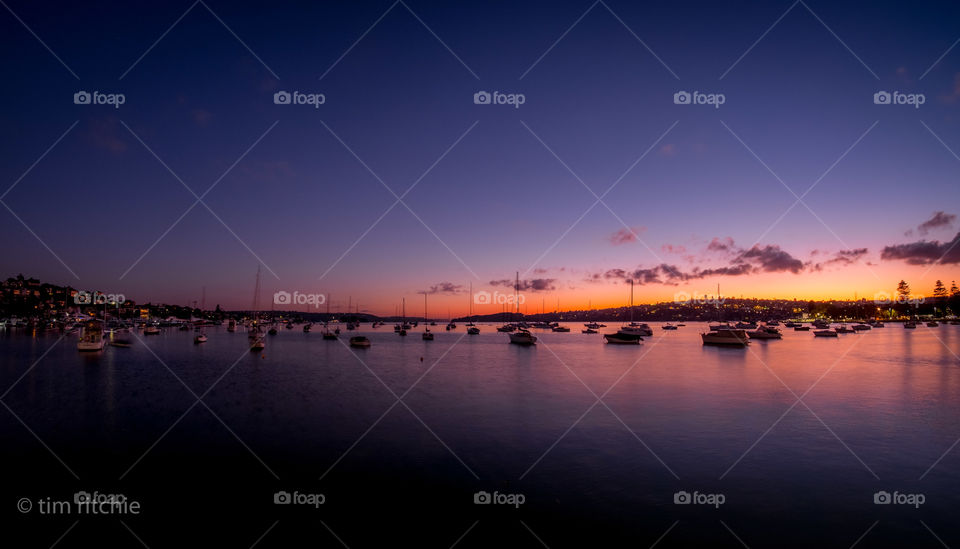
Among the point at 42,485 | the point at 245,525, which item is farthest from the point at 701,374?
the point at 42,485

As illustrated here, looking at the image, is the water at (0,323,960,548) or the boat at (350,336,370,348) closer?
the water at (0,323,960,548)

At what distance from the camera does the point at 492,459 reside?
18859mm

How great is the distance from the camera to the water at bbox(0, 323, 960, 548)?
41.3ft

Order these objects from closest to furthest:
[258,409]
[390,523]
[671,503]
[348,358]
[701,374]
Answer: [390,523], [671,503], [258,409], [701,374], [348,358]

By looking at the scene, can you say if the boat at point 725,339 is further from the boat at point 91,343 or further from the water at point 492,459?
the boat at point 91,343

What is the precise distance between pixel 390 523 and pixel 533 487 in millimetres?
5121

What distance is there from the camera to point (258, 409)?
1120 inches

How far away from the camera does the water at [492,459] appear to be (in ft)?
41.3

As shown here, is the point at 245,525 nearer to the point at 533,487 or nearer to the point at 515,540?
the point at 515,540

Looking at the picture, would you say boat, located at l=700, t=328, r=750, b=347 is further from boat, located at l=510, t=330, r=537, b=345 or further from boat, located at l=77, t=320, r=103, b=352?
boat, located at l=77, t=320, r=103, b=352

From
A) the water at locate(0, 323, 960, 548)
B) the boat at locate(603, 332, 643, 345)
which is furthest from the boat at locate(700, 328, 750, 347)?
the water at locate(0, 323, 960, 548)

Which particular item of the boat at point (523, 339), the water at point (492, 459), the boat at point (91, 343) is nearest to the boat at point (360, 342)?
the boat at point (523, 339)

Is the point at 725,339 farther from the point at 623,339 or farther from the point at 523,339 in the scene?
the point at 523,339

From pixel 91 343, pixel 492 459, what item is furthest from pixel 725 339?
pixel 91 343
